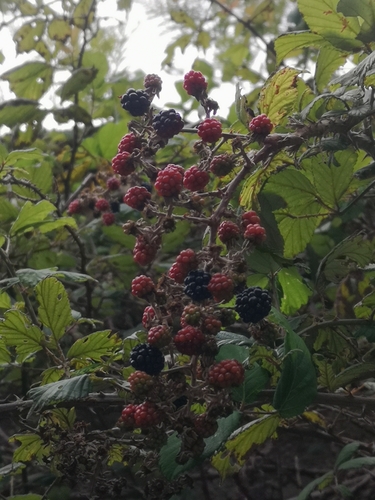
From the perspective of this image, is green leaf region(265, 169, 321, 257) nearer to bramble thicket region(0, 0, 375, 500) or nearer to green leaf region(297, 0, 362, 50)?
bramble thicket region(0, 0, 375, 500)

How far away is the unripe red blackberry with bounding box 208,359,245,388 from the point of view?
23.8 inches

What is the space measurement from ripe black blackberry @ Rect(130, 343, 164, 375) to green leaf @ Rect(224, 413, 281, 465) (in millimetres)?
189

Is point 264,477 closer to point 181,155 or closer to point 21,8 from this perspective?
point 181,155

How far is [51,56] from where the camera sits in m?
1.64

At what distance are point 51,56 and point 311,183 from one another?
1042mm

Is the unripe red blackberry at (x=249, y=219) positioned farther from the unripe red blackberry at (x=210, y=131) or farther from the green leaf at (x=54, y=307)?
the green leaf at (x=54, y=307)

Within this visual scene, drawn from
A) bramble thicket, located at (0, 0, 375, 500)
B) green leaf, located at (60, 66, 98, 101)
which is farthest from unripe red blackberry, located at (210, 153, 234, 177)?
green leaf, located at (60, 66, 98, 101)

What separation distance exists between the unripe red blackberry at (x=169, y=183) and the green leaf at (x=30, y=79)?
3.30 ft

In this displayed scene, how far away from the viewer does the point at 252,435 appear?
2.48 feet

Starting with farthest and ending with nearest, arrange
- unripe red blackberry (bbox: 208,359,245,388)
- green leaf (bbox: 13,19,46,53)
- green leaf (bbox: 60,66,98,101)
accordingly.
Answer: green leaf (bbox: 13,19,46,53) → green leaf (bbox: 60,66,98,101) → unripe red blackberry (bbox: 208,359,245,388)

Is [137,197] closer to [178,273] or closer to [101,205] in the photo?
[178,273]

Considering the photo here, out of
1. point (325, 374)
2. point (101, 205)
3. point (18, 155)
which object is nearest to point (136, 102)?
point (18, 155)

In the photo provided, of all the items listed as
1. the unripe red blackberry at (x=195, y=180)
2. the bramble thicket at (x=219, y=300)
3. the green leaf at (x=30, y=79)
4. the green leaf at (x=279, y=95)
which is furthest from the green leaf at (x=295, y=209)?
the green leaf at (x=30, y=79)

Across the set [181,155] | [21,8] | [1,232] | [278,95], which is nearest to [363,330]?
[278,95]
